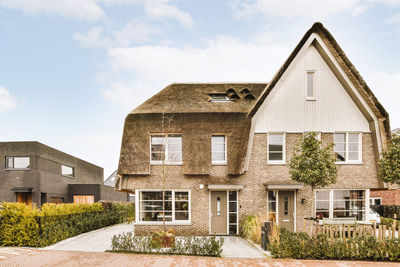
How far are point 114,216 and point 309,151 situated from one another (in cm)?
1599

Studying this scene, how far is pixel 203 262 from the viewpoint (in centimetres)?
1053

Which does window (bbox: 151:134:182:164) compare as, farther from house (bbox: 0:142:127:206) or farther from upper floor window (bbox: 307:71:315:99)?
house (bbox: 0:142:127:206)

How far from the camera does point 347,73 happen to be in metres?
16.0

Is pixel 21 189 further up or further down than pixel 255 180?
further down

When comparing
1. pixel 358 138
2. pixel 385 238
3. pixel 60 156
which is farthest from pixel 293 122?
pixel 60 156

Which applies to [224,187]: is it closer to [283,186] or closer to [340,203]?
[283,186]

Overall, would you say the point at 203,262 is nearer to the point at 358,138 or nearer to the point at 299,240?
the point at 299,240

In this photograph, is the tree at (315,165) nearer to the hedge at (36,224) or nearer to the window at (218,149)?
the window at (218,149)

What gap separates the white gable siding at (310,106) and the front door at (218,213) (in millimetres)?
3901

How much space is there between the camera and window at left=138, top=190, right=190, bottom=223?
54.4 ft

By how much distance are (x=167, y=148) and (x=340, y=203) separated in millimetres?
9195

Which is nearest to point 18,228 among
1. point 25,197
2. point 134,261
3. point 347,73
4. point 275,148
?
point 134,261

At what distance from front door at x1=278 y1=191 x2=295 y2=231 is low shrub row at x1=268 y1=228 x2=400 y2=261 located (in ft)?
16.8

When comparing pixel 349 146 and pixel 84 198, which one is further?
pixel 84 198
